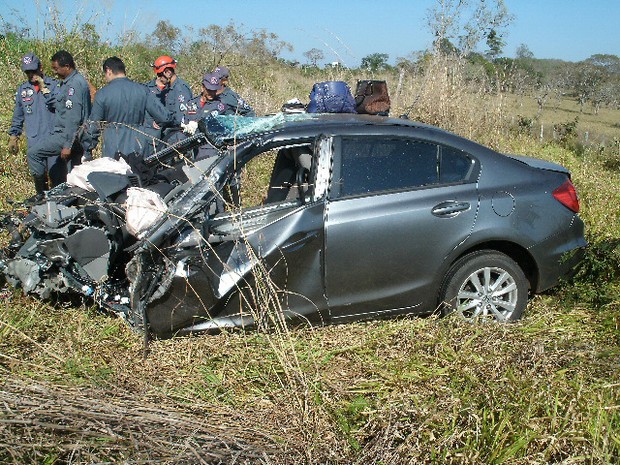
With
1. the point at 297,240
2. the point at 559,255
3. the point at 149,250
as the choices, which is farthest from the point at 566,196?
the point at 149,250

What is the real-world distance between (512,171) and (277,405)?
2.41m

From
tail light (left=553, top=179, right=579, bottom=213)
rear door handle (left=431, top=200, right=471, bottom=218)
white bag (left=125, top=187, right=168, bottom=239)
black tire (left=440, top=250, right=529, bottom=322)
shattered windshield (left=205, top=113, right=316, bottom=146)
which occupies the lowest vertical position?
black tire (left=440, top=250, right=529, bottom=322)

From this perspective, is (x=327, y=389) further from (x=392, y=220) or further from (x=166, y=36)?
(x=166, y=36)

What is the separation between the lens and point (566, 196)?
4.23 m

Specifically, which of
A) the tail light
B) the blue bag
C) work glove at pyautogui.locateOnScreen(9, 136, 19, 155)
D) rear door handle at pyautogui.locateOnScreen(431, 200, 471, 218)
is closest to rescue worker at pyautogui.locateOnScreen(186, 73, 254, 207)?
the blue bag

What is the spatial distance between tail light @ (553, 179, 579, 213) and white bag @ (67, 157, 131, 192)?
11.1 feet

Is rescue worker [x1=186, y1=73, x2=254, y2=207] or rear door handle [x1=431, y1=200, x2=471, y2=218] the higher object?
rescue worker [x1=186, y1=73, x2=254, y2=207]

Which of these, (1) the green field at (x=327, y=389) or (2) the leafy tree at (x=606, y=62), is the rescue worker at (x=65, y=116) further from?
(2) the leafy tree at (x=606, y=62)

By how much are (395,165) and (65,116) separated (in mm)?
4481

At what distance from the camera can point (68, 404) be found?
281cm

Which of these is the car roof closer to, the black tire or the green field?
the black tire

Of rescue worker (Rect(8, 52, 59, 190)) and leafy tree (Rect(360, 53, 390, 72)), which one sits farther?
leafy tree (Rect(360, 53, 390, 72))

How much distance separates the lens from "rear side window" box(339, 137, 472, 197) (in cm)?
380

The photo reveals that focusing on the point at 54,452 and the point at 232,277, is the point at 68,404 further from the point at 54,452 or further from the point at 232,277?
the point at 232,277
